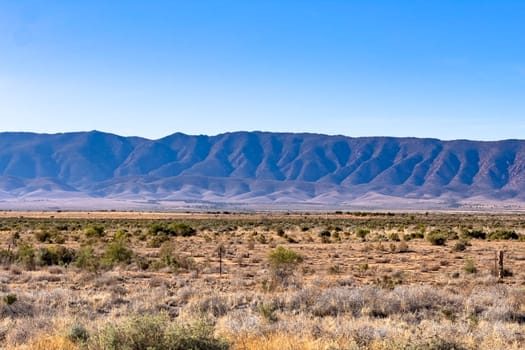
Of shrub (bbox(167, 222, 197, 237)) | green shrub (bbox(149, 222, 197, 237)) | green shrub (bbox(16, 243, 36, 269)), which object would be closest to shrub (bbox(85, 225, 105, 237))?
green shrub (bbox(149, 222, 197, 237))

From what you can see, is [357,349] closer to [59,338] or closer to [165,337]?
[165,337]

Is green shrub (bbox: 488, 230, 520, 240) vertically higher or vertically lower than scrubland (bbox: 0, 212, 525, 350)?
lower

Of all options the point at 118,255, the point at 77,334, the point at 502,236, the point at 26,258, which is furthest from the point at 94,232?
the point at 77,334

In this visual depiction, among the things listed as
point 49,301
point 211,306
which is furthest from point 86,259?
point 211,306

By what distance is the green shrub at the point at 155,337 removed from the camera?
860 centimetres

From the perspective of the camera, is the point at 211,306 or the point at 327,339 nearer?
the point at 327,339

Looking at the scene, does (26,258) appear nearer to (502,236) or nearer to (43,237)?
(43,237)

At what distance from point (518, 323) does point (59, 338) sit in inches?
375

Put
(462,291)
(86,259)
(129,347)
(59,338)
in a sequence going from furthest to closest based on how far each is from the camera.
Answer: (86,259) → (462,291) → (59,338) → (129,347)

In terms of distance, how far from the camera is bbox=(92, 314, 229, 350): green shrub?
8.60m

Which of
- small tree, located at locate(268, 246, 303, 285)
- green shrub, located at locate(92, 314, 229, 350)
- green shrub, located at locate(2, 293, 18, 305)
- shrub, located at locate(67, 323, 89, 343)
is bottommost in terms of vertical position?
small tree, located at locate(268, 246, 303, 285)

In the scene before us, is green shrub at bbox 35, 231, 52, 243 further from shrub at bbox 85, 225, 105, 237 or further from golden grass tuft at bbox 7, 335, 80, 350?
golden grass tuft at bbox 7, 335, 80, 350

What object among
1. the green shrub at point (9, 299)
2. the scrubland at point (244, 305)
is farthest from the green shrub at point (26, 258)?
the green shrub at point (9, 299)

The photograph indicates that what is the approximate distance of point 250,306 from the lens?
14508mm
